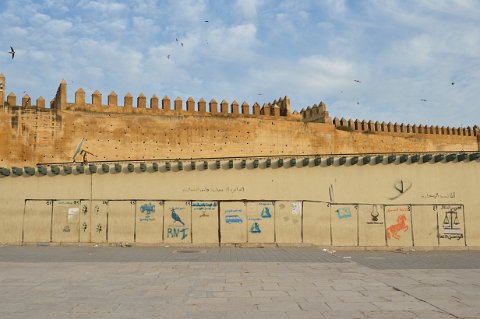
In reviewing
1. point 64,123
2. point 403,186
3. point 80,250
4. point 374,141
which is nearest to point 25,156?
point 64,123

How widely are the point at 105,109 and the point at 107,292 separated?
2301 cm

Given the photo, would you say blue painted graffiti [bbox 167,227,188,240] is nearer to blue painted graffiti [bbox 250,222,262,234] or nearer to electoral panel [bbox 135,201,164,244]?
electoral panel [bbox 135,201,164,244]

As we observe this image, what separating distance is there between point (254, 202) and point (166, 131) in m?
13.9

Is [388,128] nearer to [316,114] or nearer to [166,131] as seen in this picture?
[316,114]

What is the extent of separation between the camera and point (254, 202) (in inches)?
738

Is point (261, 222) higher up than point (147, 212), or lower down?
lower down

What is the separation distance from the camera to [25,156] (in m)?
27.1

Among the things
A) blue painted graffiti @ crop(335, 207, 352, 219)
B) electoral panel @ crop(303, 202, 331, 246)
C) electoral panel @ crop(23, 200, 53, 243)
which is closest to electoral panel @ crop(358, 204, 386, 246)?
blue painted graffiti @ crop(335, 207, 352, 219)

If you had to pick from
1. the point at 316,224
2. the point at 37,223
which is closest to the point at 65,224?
the point at 37,223

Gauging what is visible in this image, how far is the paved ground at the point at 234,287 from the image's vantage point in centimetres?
683

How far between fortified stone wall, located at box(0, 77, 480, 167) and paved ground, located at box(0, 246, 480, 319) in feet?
48.9

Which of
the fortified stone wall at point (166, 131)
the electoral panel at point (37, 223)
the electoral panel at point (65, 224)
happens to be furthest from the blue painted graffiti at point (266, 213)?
the fortified stone wall at point (166, 131)

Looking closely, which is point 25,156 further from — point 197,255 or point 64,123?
point 197,255

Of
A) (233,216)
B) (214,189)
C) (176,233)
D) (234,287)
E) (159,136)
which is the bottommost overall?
(234,287)
